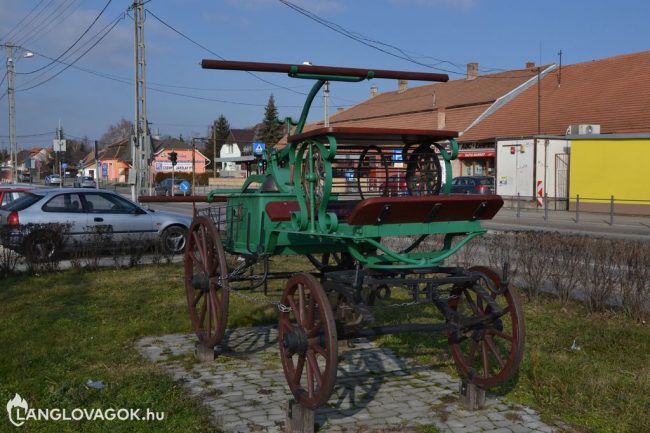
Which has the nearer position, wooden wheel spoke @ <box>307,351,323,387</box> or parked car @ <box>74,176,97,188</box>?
wooden wheel spoke @ <box>307,351,323,387</box>

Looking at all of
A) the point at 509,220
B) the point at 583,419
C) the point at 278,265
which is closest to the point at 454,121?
the point at 509,220

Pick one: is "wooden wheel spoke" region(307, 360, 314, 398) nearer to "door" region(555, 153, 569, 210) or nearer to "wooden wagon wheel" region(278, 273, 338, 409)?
"wooden wagon wheel" region(278, 273, 338, 409)

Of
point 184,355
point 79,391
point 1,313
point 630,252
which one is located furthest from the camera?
point 1,313

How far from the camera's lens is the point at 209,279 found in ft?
22.1

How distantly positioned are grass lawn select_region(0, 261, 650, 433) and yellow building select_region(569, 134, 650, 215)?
22.4m

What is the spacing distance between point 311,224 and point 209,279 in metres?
1.89

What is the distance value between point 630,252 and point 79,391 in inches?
232

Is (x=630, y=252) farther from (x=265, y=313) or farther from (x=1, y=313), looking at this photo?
(x=1, y=313)

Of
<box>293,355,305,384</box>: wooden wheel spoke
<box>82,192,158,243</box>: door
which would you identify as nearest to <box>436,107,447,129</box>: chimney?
<box>82,192,158,243</box>: door

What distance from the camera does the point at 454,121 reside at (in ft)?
170

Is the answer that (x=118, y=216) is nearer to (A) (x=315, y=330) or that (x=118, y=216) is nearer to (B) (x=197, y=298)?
(B) (x=197, y=298)

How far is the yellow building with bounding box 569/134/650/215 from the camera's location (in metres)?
29.6

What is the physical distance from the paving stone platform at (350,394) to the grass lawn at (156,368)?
23cm

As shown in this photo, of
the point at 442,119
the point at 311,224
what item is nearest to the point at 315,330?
the point at 311,224
